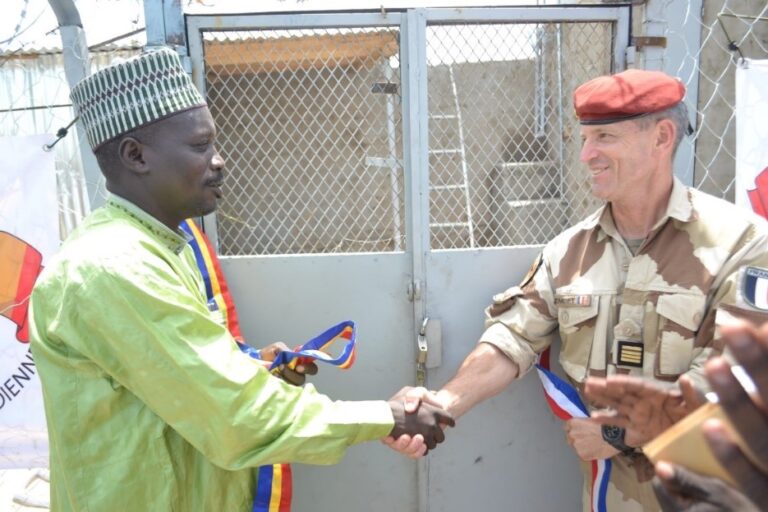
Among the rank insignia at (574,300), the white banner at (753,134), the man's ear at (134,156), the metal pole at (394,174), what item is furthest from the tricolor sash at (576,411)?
the man's ear at (134,156)

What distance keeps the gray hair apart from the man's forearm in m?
0.94

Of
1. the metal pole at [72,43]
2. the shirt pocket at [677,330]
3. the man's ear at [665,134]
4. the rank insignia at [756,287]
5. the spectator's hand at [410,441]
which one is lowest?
the spectator's hand at [410,441]

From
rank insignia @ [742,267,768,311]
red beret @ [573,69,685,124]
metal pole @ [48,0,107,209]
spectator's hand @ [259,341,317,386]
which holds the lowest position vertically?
spectator's hand @ [259,341,317,386]

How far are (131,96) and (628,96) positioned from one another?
1.53m

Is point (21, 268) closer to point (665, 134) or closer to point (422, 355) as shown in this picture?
point (422, 355)

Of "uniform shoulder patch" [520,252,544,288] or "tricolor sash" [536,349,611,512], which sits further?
"uniform shoulder patch" [520,252,544,288]

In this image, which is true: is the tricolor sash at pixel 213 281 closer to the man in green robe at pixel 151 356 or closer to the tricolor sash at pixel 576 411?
the man in green robe at pixel 151 356

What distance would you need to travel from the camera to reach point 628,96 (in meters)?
1.96

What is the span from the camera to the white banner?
2322 mm

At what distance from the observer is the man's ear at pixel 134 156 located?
1641mm

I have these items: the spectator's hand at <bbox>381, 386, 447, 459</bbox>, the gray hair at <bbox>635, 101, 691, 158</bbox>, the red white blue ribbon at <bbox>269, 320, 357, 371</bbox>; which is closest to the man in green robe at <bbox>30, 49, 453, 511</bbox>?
the spectator's hand at <bbox>381, 386, 447, 459</bbox>

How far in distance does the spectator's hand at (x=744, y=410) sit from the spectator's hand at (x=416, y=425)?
1.05 m

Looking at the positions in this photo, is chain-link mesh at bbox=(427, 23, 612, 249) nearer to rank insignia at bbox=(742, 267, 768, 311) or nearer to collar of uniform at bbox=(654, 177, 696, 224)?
collar of uniform at bbox=(654, 177, 696, 224)

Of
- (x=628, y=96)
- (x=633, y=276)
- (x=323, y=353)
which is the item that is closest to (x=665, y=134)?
(x=628, y=96)
